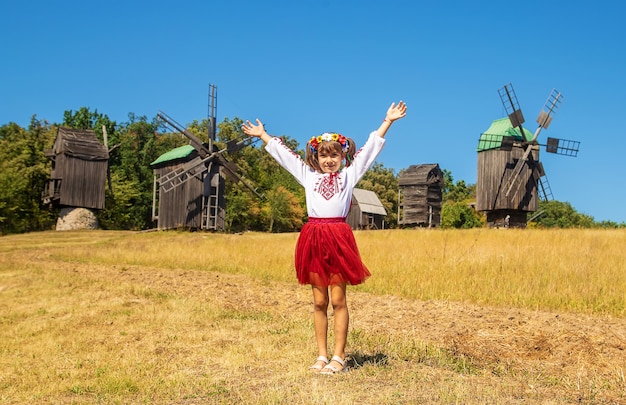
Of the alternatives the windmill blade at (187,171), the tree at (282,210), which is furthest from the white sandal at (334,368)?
the tree at (282,210)

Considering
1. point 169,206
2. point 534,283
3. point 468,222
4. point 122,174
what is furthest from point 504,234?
point 122,174

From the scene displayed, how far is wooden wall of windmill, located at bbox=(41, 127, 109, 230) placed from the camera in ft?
132

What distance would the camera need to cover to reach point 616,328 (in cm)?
747

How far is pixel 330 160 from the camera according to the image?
5488mm

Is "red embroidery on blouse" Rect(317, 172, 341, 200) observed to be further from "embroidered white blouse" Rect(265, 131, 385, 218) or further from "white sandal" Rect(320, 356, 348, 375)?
"white sandal" Rect(320, 356, 348, 375)

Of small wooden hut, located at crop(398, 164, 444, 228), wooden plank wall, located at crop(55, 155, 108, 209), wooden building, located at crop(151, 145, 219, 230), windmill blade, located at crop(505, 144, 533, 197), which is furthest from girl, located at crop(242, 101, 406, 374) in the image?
small wooden hut, located at crop(398, 164, 444, 228)

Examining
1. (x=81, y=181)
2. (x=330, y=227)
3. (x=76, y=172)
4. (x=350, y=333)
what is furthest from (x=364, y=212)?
(x=330, y=227)

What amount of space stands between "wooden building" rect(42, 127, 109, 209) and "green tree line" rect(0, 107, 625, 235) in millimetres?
1842

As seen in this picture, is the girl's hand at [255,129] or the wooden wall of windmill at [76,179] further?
the wooden wall of windmill at [76,179]

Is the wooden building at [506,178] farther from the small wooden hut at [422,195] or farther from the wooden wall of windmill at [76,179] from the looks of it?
the wooden wall of windmill at [76,179]

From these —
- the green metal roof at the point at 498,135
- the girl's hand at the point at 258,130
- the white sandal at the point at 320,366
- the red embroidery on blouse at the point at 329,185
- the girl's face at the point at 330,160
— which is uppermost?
the green metal roof at the point at 498,135

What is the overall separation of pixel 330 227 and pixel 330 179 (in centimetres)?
45

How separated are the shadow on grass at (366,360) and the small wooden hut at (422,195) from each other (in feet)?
130

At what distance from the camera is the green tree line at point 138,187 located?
145 ft
